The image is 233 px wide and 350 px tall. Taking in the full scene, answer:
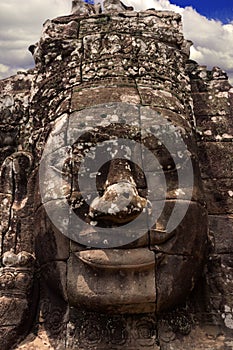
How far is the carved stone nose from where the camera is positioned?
3.90 m

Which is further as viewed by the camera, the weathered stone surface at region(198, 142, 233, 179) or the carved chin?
the weathered stone surface at region(198, 142, 233, 179)

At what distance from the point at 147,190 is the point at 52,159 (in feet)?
3.51

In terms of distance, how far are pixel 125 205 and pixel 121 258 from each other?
48 cm

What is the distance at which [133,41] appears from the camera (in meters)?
5.18

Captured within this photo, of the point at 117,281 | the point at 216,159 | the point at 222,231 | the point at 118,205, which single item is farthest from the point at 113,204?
the point at 216,159

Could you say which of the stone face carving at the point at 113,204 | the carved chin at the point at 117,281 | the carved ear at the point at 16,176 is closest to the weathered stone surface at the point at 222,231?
the stone face carving at the point at 113,204

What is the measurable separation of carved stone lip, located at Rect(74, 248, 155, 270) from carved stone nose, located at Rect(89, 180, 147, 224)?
28 cm

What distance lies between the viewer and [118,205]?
3900 millimetres

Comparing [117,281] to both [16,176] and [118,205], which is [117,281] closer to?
[118,205]

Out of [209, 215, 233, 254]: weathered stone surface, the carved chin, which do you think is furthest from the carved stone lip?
[209, 215, 233, 254]: weathered stone surface

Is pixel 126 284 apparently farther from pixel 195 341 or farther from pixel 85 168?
pixel 85 168

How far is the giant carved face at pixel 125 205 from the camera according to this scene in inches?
155

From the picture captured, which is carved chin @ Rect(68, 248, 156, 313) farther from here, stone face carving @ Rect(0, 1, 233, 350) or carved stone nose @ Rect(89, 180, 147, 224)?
carved stone nose @ Rect(89, 180, 147, 224)

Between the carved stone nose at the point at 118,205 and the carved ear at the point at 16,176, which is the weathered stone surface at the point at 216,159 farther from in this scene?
the carved ear at the point at 16,176
